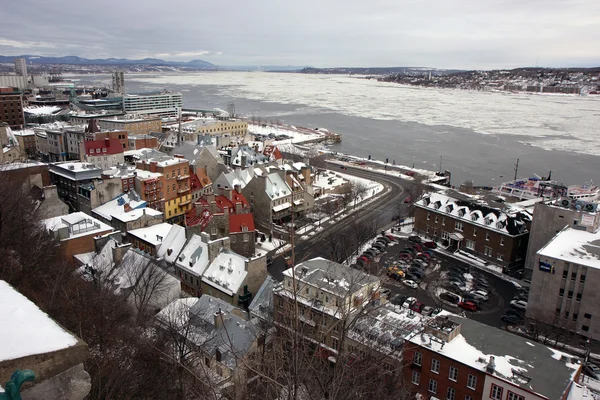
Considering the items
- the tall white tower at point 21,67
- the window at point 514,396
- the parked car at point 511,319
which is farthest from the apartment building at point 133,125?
the tall white tower at point 21,67

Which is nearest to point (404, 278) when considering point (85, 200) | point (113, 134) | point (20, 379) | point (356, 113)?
point (85, 200)

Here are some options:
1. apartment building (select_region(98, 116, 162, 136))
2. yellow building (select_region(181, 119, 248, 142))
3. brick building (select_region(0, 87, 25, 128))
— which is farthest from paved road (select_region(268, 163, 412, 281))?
brick building (select_region(0, 87, 25, 128))

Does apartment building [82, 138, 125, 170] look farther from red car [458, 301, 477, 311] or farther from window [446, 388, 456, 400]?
window [446, 388, 456, 400]

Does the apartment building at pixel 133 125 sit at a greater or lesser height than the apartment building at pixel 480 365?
greater

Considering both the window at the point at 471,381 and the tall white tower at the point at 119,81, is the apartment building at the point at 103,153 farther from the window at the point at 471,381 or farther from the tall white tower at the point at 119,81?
the tall white tower at the point at 119,81

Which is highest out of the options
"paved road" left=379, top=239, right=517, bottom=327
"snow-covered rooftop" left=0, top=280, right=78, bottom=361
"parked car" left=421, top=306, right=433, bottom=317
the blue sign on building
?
"snow-covered rooftop" left=0, top=280, right=78, bottom=361

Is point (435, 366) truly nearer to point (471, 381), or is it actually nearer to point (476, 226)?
point (471, 381)
